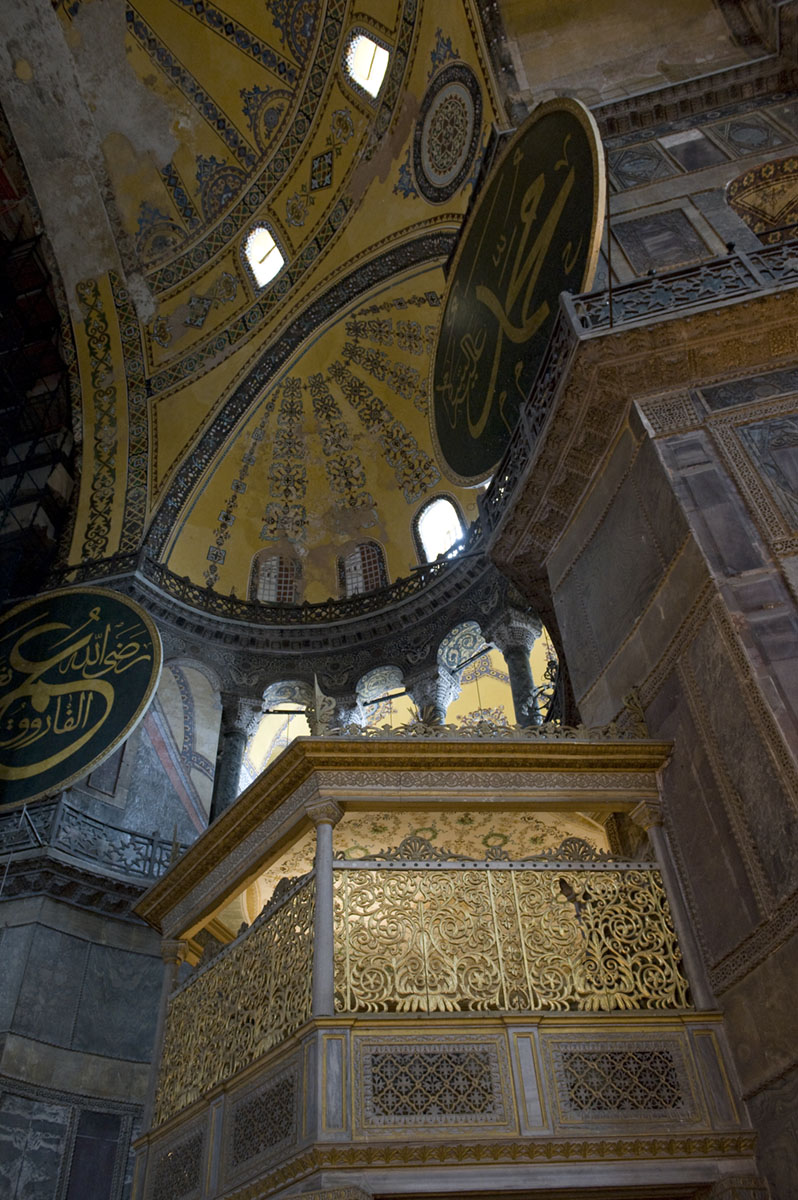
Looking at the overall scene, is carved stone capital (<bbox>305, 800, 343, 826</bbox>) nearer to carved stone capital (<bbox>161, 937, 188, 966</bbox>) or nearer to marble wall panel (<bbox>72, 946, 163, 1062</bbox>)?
carved stone capital (<bbox>161, 937, 188, 966</bbox>)

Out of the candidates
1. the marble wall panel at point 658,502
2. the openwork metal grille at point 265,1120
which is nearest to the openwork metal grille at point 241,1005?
the openwork metal grille at point 265,1120

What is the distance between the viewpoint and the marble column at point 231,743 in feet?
30.9

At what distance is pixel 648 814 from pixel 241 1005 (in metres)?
2.01

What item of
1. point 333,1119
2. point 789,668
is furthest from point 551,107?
point 333,1119

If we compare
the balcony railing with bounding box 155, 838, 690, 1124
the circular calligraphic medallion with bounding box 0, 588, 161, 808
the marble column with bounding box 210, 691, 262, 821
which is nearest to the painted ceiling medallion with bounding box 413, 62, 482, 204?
the circular calligraphic medallion with bounding box 0, 588, 161, 808

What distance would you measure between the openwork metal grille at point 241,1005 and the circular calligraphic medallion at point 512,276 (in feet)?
12.5

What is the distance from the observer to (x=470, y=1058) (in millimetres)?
3562

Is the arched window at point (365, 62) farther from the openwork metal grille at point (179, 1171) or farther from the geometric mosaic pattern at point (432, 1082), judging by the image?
the openwork metal grille at point (179, 1171)

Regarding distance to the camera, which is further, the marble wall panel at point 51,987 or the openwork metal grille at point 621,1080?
the marble wall panel at point 51,987

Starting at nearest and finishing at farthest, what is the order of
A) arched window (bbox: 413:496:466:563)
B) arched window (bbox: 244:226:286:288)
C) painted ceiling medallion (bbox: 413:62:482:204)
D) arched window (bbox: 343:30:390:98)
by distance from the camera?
painted ceiling medallion (bbox: 413:62:482:204), arched window (bbox: 413:496:466:563), arched window (bbox: 343:30:390:98), arched window (bbox: 244:226:286:288)

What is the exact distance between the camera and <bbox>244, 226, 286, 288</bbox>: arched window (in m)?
12.7

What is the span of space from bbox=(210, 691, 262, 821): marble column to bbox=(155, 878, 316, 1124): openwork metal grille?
4.85 metres

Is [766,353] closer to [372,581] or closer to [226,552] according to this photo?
[372,581]

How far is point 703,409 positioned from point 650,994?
2941mm
